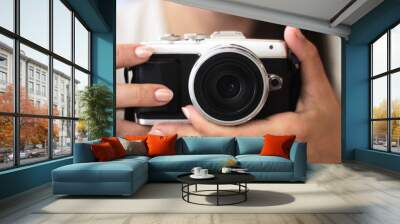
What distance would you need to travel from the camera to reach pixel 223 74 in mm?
5859

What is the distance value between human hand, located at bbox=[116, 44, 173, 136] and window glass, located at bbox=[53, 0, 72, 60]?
1.12m

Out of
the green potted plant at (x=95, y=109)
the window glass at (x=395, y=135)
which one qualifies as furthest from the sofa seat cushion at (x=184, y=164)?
the window glass at (x=395, y=135)

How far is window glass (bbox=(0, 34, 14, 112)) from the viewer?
3.44 m

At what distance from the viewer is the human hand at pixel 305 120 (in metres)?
6.06

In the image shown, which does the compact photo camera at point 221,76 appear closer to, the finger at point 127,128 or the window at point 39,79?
the finger at point 127,128

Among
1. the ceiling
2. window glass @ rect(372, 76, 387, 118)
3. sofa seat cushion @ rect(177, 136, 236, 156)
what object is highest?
the ceiling

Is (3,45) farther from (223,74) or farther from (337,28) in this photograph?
(337,28)

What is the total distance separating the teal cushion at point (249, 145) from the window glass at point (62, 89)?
2.23m

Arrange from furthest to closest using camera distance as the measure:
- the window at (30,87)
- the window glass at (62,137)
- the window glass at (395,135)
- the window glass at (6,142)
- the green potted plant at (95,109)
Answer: the window glass at (395,135), the green potted plant at (95,109), the window glass at (62,137), the window at (30,87), the window glass at (6,142)

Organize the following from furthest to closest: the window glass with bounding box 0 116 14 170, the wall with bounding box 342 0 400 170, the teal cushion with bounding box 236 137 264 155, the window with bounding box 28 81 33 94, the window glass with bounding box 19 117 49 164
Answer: the wall with bounding box 342 0 400 170 → the teal cushion with bounding box 236 137 264 155 → the window with bounding box 28 81 33 94 → the window glass with bounding box 19 117 49 164 → the window glass with bounding box 0 116 14 170

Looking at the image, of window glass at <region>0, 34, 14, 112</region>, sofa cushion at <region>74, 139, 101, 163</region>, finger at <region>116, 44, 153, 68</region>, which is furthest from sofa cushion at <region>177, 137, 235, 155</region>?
window glass at <region>0, 34, 14, 112</region>

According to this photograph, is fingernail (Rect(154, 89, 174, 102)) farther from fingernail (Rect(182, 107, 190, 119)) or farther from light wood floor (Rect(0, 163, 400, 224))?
light wood floor (Rect(0, 163, 400, 224))

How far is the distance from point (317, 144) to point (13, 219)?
15.4 feet

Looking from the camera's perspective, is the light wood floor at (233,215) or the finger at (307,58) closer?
the light wood floor at (233,215)
